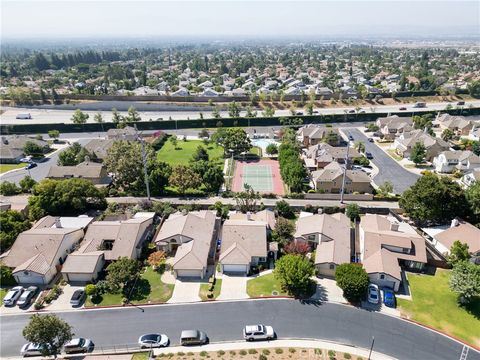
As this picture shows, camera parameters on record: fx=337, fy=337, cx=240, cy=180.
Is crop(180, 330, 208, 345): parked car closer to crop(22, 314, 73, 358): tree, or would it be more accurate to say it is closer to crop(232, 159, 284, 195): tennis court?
crop(22, 314, 73, 358): tree

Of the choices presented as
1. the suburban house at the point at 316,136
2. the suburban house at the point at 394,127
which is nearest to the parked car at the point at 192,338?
the suburban house at the point at 316,136

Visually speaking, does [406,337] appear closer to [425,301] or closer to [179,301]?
[425,301]

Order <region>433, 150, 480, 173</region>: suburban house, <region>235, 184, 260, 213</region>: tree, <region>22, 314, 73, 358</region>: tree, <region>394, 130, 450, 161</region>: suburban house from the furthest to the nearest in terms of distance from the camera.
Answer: <region>394, 130, 450, 161</region>: suburban house, <region>433, 150, 480, 173</region>: suburban house, <region>235, 184, 260, 213</region>: tree, <region>22, 314, 73, 358</region>: tree

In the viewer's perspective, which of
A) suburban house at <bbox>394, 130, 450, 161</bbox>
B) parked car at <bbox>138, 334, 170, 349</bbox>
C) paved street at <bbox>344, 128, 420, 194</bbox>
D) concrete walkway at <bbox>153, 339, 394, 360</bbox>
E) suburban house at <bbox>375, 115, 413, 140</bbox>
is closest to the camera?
concrete walkway at <bbox>153, 339, 394, 360</bbox>

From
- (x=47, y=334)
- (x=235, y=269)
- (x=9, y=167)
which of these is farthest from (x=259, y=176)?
(x=9, y=167)

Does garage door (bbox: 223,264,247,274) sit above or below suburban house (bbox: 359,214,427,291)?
below

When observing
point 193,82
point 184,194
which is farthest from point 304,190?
point 193,82

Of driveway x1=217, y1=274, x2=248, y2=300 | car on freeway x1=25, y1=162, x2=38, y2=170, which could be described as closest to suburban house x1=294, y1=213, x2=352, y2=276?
driveway x1=217, y1=274, x2=248, y2=300
